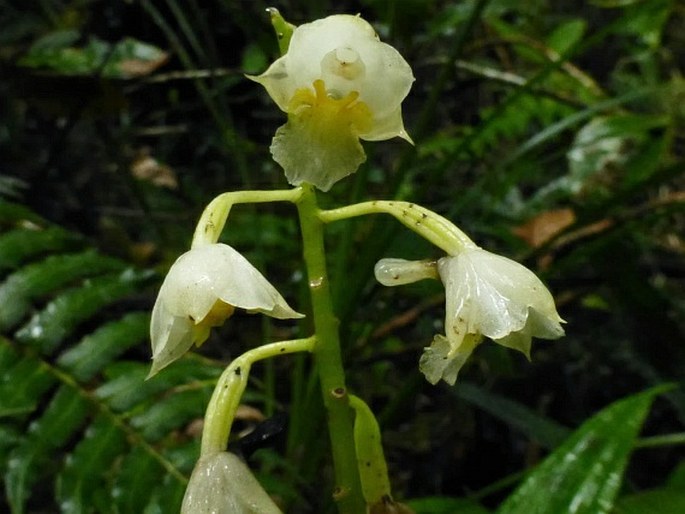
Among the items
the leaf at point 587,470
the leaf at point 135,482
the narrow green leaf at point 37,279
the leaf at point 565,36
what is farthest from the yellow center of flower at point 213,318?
the leaf at point 565,36

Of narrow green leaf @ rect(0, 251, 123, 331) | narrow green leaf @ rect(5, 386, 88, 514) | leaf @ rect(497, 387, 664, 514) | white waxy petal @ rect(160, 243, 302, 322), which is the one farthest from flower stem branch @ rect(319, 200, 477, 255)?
narrow green leaf @ rect(0, 251, 123, 331)

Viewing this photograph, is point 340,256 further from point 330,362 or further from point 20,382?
point 330,362

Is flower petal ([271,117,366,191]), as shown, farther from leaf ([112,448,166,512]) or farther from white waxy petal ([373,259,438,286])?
leaf ([112,448,166,512])

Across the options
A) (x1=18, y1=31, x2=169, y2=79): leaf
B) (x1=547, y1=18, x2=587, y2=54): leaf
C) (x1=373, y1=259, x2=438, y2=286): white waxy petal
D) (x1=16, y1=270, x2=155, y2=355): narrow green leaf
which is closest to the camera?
(x1=373, y1=259, x2=438, y2=286): white waxy petal

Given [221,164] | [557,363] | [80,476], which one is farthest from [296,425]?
[221,164]

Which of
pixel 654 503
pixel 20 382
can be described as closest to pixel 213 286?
pixel 20 382
